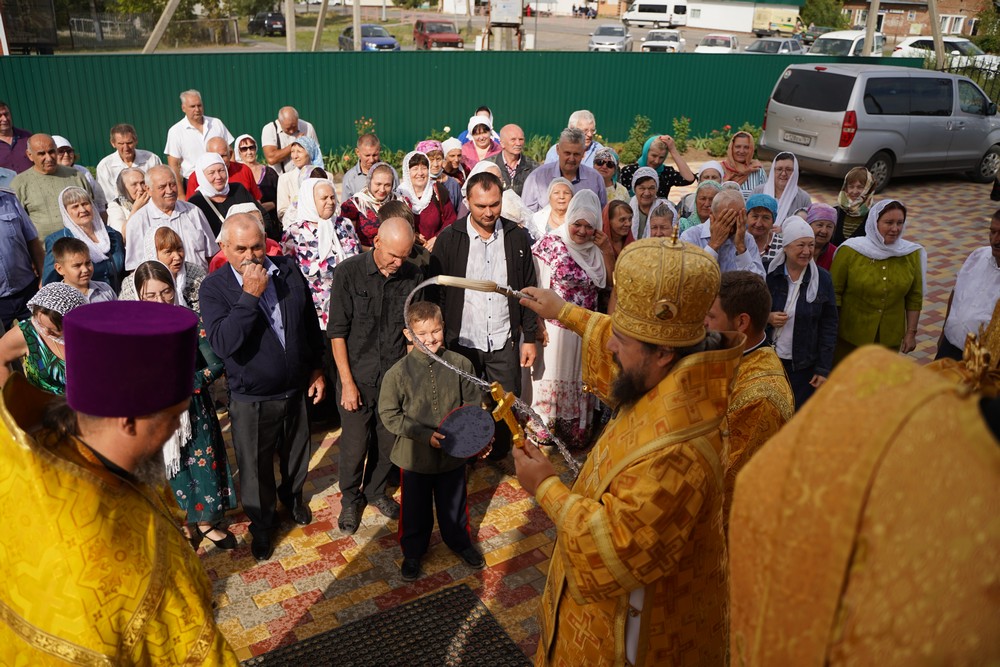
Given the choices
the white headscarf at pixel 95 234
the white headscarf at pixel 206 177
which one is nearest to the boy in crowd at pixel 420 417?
the white headscarf at pixel 95 234

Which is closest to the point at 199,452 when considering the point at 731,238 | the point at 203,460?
the point at 203,460

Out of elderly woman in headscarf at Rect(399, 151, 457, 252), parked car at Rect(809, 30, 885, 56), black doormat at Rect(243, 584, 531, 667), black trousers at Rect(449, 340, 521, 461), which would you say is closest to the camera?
black doormat at Rect(243, 584, 531, 667)

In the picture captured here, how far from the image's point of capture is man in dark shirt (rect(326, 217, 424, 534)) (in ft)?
16.6

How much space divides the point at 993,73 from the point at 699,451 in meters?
23.6

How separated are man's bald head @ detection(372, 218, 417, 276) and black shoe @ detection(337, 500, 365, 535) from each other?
1.61 metres

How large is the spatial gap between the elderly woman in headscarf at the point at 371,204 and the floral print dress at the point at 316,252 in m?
0.26

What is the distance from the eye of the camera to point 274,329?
15.7ft

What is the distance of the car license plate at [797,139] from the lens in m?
15.3

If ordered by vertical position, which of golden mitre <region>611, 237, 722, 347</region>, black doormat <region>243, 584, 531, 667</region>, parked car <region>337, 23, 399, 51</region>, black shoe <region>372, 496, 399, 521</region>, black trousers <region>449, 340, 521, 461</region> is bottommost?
black doormat <region>243, 584, 531, 667</region>

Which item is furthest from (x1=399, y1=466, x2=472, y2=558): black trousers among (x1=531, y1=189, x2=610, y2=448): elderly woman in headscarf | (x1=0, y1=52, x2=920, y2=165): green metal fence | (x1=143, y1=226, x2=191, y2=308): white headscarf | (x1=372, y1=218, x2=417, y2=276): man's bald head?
(x1=0, y1=52, x2=920, y2=165): green metal fence

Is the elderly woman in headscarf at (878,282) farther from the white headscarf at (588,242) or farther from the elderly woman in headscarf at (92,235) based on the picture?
the elderly woman in headscarf at (92,235)

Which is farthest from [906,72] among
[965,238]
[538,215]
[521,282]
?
[521,282]

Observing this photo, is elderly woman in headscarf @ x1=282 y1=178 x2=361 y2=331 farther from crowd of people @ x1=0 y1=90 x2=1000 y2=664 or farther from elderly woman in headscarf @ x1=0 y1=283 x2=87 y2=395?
elderly woman in headscarf @ x1=0 y1=283 x2=87 y2=395

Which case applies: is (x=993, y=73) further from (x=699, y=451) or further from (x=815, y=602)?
(x=815, y=602)
